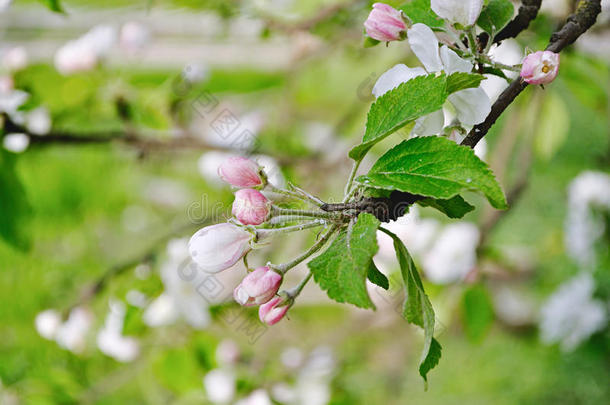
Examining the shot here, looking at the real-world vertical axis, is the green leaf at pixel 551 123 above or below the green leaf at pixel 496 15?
below

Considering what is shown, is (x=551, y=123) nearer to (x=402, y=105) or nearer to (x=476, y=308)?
(x=476, y=308)

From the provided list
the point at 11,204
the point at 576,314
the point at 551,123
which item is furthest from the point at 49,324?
the point at 576,314

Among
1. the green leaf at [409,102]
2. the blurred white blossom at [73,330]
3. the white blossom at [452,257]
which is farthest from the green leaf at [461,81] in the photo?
the blurred white blossom at [73,330]

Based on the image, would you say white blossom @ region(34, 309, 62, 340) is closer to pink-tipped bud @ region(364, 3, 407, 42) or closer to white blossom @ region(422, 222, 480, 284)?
white blossom @ region(422, 222, 480, 284)

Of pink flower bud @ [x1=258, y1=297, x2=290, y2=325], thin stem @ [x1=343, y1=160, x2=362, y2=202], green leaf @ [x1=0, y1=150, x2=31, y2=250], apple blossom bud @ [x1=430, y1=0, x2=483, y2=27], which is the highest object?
apple blossom bud @ [x1=430, y1=0, x2=483, y2=27]

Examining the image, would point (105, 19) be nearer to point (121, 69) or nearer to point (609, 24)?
point (121, 69)

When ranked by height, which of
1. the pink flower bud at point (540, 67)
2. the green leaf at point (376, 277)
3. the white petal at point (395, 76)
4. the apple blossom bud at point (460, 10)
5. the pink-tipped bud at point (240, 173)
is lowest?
→ the green leaf at point (376, 277)

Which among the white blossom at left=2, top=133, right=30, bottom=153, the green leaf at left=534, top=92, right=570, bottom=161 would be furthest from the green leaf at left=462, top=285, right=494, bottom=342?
the white blossom at left=2, top=133, right=30, bottom=153

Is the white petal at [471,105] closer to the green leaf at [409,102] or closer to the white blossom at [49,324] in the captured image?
the green leaf at [409,102]
